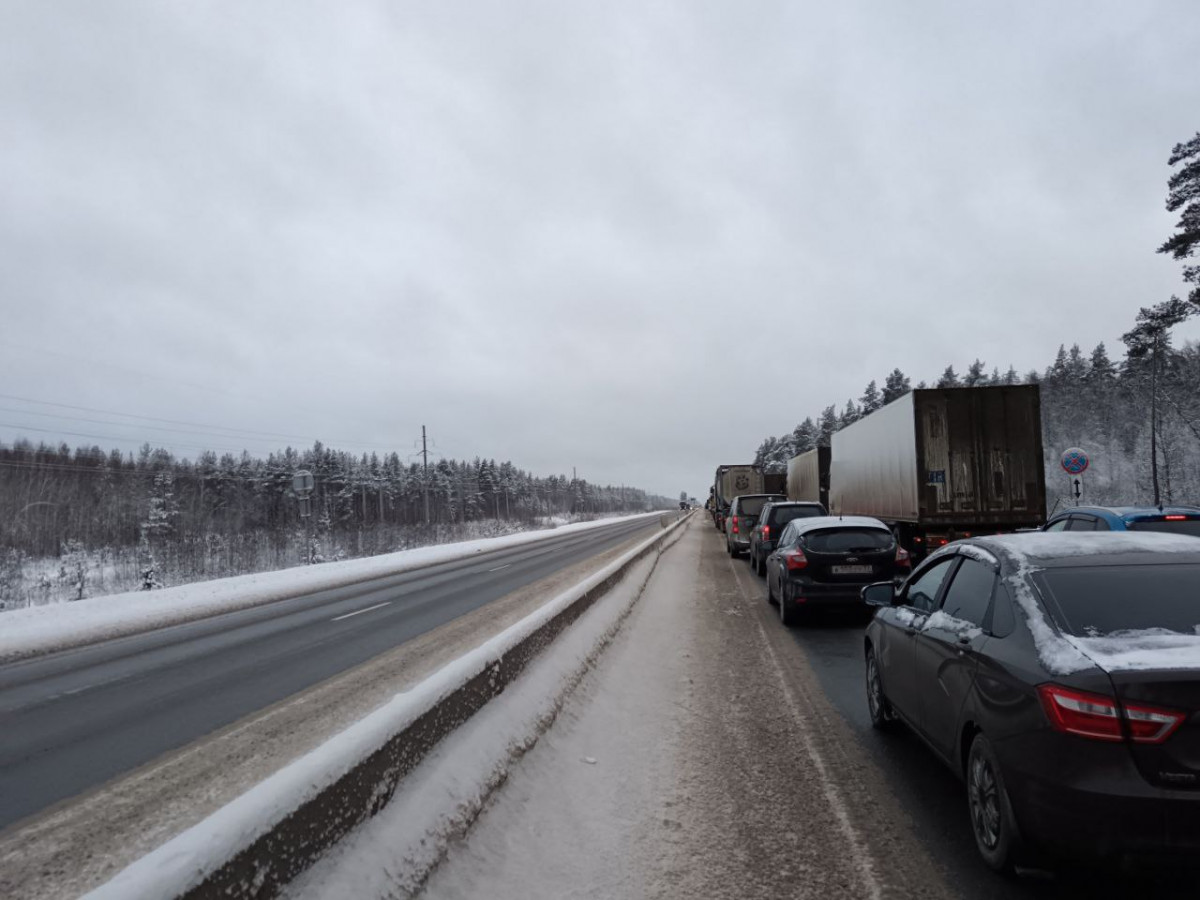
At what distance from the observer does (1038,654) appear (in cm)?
303

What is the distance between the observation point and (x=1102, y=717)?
2.71 m

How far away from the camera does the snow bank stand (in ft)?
37.4

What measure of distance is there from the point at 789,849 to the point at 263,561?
3090 centimetres

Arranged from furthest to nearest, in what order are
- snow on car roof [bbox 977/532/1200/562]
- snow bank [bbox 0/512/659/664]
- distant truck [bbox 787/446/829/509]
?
distant truck [bbox 787/446/829/509] < snow bank [bbox 0/512/659/664] < snow on car roof [bbox 977/532/1200/562]

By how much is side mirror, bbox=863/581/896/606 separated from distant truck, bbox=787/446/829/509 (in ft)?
73.5

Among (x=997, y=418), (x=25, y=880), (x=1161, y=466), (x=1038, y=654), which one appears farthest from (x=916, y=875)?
(x=1161, y=466)

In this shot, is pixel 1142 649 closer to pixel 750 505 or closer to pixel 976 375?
pixel 750 505

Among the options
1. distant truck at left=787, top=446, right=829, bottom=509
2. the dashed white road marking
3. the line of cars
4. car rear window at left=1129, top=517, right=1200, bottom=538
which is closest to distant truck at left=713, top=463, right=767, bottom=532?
distant truck at left=787, top=446, right=829, bottom=509

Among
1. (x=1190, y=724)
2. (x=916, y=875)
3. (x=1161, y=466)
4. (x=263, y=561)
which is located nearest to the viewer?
(x=1190, y=724)

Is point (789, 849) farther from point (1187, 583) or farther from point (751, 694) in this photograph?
point (751, 694)

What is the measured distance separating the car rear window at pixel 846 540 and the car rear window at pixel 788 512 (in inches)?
255

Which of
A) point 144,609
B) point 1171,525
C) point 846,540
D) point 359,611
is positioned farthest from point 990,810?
point 144,609

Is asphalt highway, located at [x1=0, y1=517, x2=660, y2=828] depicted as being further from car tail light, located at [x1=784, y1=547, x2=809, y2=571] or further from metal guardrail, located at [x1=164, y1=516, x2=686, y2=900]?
car tail light, located at [x1=784, y1=547, x2=809, y2=571]

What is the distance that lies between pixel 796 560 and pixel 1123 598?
7174 mm
